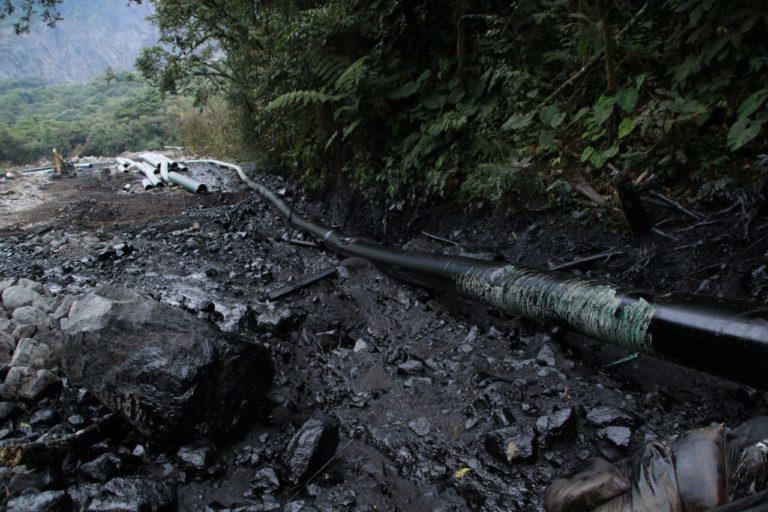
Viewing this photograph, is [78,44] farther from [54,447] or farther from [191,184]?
[54,447]

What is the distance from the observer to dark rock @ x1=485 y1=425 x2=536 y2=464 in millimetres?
1780

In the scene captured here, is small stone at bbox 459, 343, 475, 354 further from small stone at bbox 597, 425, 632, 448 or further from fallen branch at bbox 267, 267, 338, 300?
fallen branch at bbox 267, 267, 338, 300

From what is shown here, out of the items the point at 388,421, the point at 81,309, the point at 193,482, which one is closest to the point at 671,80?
the point at 388,421

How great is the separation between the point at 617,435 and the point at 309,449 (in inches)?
50.9

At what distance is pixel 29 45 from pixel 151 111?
287 feet

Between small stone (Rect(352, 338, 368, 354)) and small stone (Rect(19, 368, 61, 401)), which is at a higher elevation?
small stone (Rect(19, 368, 61, 401))

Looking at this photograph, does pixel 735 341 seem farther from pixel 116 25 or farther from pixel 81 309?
pixel 116 25

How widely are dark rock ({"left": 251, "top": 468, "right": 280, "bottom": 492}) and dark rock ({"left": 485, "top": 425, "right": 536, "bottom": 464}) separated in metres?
0.92

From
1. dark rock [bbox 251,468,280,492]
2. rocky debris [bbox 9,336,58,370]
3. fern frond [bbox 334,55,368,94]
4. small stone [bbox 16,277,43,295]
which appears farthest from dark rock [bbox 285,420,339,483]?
fern frond [bbox 334,55,368,94]

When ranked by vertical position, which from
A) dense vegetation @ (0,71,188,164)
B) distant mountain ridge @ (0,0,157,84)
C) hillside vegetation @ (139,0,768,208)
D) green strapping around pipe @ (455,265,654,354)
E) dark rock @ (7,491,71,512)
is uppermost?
distant mountain ridge @ (0,0,157,84)

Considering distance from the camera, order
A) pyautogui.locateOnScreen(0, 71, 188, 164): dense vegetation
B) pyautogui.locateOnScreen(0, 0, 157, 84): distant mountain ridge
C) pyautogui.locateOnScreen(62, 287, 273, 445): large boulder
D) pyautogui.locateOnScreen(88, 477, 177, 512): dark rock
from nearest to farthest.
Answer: pyautogui.locateOnScreen(88, 477, 177, 512): dark rock, pyautogui.locateOnScreen(62, 287, 273, 445): large boulder, pyautogui.locateOnScreen(0, 71, 188, 164): dense vegetation, pyautogui.locateOnScreen(0, 0, 157, 84): distant mountain ridge

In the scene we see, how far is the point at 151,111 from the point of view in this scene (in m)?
35.6

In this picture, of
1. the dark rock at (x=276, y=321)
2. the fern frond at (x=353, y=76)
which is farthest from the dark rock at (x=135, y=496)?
the fern frond at (x=353, y=76)

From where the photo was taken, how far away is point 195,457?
1.97 m
